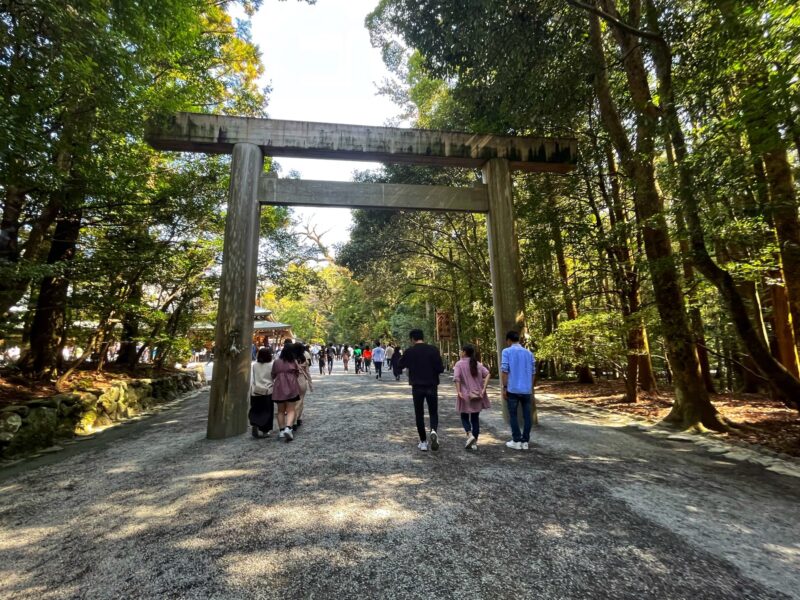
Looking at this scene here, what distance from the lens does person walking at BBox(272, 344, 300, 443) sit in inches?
215

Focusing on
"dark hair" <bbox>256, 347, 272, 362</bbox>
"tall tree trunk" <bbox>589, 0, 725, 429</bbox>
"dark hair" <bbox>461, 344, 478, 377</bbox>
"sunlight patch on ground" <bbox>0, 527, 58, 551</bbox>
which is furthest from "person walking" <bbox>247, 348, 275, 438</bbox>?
"tall tree trunk" <bbox>589, 0, 725, 429</bbox>

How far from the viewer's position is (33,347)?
23.8 ft

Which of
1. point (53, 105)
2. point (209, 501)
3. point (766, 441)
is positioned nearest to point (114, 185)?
point (53, 105)

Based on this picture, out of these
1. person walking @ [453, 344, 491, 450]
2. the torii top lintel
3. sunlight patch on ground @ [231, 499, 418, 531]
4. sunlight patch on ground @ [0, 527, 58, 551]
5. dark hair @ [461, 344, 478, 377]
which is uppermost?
the torii top lintel

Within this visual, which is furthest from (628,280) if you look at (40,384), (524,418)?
(40,384)

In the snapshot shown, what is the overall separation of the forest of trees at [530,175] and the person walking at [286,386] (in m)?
3.35

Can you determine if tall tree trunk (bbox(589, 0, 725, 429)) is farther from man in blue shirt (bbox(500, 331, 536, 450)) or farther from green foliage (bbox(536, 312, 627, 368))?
man in blue shirt (bbox(500, 331, 536, 450))

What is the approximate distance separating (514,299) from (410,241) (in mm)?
8691

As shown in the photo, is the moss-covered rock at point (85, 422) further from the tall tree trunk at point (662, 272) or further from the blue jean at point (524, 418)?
the tall tree trunk at point (662, 272)

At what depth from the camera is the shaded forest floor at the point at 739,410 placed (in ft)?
17.6

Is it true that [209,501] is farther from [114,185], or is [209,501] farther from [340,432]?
[114,185]

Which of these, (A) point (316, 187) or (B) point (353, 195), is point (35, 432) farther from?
(B) point (353, 195)

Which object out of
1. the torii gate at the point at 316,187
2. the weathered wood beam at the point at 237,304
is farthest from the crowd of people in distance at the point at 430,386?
the torii gate at the point at 316,187

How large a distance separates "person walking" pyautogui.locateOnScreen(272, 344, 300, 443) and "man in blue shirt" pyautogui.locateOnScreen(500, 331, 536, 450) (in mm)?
3162
